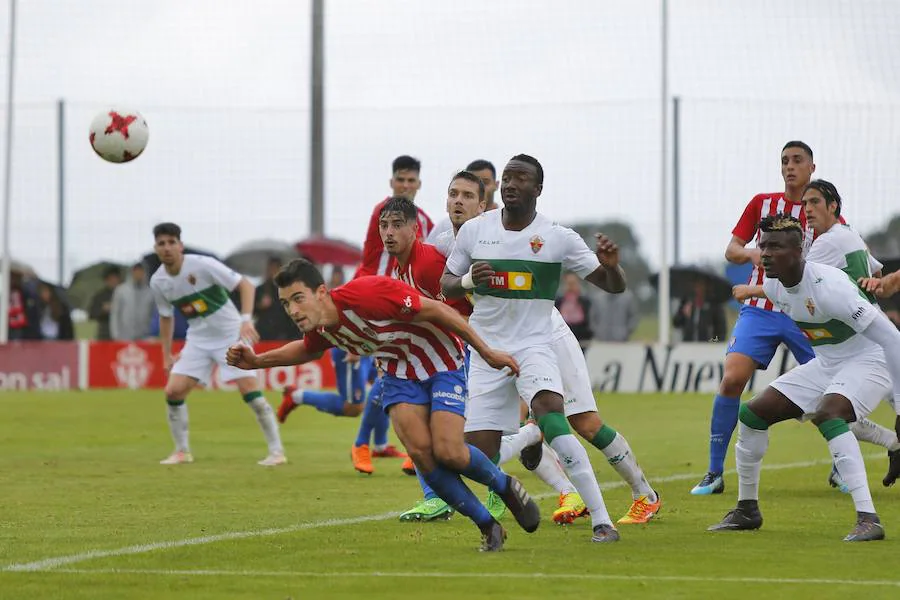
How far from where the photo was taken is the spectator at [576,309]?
82.6 feet

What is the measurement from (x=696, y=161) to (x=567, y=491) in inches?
687

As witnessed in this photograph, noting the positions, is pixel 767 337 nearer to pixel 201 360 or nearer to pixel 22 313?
pixel 201 360

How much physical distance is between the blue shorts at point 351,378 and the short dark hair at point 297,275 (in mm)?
6769

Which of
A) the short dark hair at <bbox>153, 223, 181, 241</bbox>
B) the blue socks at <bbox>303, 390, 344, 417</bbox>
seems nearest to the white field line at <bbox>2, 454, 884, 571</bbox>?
the blue socks at <bbox>303, 390, 344, 417</bbox>

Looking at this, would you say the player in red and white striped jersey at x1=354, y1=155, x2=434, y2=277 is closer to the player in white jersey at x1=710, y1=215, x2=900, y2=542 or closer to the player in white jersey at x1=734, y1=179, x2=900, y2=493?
the player in white jersey at x1=734, y1=179, x2=900, y2=493

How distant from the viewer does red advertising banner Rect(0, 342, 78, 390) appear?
27.0m

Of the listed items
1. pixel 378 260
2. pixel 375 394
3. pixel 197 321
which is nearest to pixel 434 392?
pixel 378 260

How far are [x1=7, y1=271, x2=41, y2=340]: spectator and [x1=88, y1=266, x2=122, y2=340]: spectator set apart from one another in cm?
111

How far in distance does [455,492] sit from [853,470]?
2.20 m

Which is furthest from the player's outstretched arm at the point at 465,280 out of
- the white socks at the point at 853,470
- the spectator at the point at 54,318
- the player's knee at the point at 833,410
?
the spectator at the point at 54,318

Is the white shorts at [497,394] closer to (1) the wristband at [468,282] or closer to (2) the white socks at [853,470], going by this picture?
(1) the wristband at [468,282]

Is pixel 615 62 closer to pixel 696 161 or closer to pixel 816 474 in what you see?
pixel 696 161

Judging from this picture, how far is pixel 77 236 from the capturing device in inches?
1112

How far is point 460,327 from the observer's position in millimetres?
8125
